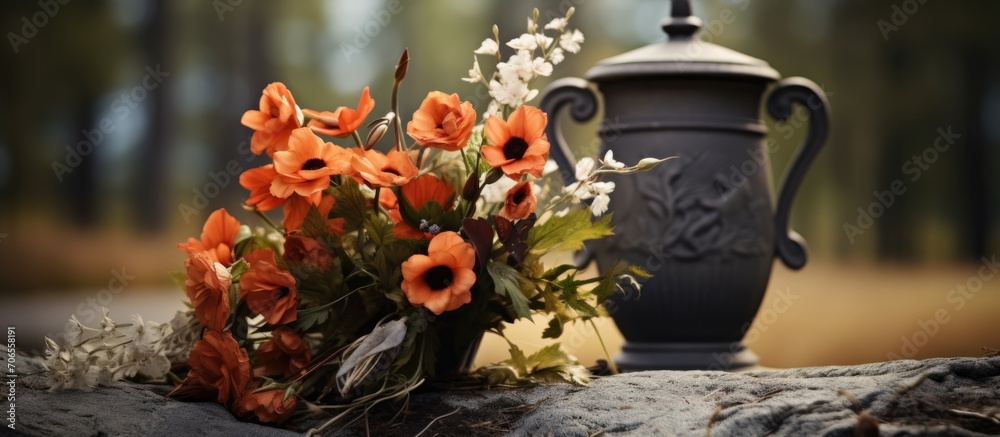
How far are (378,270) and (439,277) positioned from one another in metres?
0.15

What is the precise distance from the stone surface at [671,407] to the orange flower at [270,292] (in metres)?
0.21

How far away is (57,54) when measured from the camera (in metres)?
9.23

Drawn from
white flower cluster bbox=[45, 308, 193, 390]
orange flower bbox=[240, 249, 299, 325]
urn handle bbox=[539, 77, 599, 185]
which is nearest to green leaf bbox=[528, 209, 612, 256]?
orange flower bbox=[240, 249, 299, 325]

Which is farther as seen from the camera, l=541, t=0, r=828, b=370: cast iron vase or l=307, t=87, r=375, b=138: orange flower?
l=541, t=0, r=828, b=370: cast iron vase

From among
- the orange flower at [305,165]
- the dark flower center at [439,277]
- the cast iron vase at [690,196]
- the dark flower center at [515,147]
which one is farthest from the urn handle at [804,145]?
the orange flower at [305,165]

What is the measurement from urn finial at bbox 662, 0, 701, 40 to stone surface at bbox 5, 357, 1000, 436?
1387mm

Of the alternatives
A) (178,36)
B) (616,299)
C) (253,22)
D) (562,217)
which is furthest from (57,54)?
(562,217)

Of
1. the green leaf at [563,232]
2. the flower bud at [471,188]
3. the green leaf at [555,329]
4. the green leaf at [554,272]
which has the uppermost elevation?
the flower bud at [471,188]

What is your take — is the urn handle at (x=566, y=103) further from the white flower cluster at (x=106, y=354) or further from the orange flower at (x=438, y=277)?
the white flower cluster at (x=106, y=354)

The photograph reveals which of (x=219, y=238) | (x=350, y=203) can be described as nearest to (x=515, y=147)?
(x=350, y=203)

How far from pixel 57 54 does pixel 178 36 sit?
1.30 meters

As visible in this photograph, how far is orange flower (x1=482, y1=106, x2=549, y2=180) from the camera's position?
1.68 metres

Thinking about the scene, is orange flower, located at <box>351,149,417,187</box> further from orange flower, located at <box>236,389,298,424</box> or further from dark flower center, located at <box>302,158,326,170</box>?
orange flower, located at <box>236,389,298,424</box>

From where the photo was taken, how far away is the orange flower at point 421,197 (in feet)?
5.82
